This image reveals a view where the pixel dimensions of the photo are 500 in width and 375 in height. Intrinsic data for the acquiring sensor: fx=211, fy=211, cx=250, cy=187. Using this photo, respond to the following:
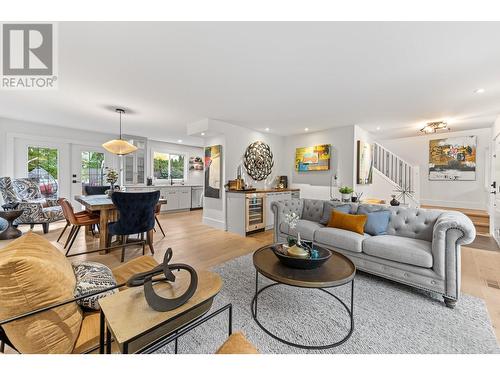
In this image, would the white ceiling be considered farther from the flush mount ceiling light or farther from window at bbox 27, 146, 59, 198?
window at bbox 27, 146, 59, 198

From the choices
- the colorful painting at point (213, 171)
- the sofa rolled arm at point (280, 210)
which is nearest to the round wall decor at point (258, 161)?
the colorful painting at point (213, 171)

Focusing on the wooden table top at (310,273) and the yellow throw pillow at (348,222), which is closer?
the wooden table top at (310,273)

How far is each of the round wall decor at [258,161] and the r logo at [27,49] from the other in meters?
3.63

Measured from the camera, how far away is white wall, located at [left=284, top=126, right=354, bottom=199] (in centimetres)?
482

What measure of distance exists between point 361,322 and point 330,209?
175 centimetres

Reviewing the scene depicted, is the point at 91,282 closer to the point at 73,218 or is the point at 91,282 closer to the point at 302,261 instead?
the point at 302,261

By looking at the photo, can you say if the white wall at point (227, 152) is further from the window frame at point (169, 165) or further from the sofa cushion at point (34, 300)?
the sofa cushion at point (34, 300)

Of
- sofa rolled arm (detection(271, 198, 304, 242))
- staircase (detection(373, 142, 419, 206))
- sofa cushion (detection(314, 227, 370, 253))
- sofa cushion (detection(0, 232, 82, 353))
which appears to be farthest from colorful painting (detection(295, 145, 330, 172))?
sofa cushion (detection(0, 232, 82, 353))

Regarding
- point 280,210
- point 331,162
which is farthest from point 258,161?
point 280,210

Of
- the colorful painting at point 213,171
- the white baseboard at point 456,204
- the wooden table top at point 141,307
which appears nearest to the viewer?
the wooden table top at point 141,307

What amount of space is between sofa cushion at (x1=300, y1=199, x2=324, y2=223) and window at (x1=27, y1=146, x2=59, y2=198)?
19.4 ft

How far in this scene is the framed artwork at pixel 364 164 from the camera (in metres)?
4.80

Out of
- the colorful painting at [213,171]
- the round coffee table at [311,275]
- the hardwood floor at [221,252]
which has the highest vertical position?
the colorful painting at [213,171]
